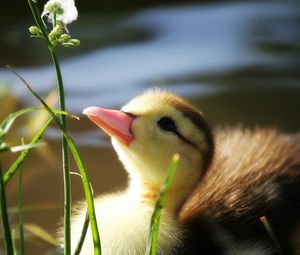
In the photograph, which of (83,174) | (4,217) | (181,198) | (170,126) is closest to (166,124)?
(170,126)

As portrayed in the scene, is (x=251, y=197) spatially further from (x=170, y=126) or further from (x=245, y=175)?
(x=170, y=126)

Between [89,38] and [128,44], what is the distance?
5.9 inches

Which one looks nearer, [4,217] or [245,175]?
A: [4,217]

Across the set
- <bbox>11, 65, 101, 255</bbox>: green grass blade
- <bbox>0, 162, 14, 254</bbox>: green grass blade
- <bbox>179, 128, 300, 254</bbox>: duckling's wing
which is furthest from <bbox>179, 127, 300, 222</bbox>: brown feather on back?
<bbox>0, 162, 14, 254</bbox>: green grass blade

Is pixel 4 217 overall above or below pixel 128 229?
above

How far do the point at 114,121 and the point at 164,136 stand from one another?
107mm

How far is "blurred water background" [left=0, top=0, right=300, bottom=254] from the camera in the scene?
2.36 meters

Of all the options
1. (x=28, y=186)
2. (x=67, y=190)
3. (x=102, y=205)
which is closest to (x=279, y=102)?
(x=28, y=186)

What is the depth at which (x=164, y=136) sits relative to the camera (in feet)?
5.39

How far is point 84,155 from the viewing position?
236 cm

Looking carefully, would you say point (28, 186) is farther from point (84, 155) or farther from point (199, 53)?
point (199, 53)

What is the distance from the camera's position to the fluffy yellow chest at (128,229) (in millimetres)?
1562

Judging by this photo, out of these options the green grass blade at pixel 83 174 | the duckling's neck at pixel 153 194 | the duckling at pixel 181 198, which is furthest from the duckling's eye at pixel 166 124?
the green grass blade at pixel 83 174

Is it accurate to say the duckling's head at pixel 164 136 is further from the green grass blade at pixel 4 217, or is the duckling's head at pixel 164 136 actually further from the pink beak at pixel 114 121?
the green grass blade at pixel 4 217
